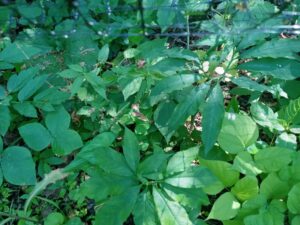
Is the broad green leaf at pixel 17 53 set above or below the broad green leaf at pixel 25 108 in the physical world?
above

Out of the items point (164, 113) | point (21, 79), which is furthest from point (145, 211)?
point (21, 79)

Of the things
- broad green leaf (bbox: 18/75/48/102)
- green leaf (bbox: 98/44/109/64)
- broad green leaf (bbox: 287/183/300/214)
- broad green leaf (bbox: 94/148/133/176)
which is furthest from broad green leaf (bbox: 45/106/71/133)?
broad green leaf (bbox: 287/183/300/214)

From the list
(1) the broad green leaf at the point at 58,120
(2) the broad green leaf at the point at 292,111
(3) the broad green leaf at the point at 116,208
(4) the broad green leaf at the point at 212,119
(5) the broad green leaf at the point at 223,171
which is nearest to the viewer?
(3) the broad green leaf at the point at 116,208

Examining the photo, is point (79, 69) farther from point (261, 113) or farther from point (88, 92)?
point (261, 113)

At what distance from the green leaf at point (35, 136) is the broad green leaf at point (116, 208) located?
0.56m

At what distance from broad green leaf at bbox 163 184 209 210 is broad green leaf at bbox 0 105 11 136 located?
854 mm

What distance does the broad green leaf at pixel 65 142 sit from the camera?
208 cm

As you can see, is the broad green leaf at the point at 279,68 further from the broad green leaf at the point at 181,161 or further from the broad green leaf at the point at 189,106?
the broad green leaf at the point at 181,161

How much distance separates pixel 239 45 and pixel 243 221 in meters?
0.76

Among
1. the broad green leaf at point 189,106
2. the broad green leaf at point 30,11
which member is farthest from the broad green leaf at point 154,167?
the broad green leaf at point 30,11

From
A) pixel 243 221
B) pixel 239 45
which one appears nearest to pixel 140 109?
pixel 239 45

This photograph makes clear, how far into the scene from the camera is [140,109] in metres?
2.18

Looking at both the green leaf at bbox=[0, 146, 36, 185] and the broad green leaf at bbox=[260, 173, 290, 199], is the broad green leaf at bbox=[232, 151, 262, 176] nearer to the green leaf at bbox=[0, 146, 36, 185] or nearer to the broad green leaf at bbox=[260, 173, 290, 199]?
the broad green leaf at bbox=[260, 173, 290, 199]

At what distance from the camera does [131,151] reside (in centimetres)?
182
